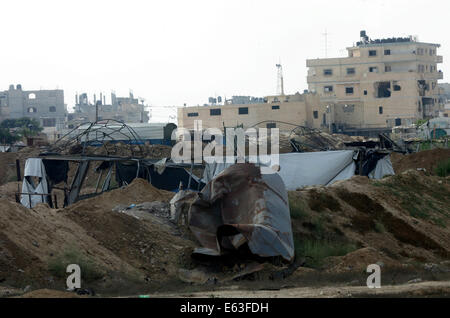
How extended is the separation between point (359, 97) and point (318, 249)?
60.1 metres

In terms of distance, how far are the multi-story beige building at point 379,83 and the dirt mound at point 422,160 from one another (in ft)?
129

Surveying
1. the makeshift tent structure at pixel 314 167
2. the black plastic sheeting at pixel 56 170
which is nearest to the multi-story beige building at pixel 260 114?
the black plastic sheeting at pixel 56 170

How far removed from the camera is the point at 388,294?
27.9 feet

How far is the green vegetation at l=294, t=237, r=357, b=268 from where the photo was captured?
12.6 metres

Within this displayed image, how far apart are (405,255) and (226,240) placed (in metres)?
4.01

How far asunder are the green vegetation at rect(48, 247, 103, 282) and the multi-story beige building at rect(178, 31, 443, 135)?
51.5 metres

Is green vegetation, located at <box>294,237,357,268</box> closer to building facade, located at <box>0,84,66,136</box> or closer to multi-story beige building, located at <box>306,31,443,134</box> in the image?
multi-story beige building, located at <box>306,31,443,134</box>

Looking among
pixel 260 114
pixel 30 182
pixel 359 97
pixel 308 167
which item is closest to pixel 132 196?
pixel 30 182

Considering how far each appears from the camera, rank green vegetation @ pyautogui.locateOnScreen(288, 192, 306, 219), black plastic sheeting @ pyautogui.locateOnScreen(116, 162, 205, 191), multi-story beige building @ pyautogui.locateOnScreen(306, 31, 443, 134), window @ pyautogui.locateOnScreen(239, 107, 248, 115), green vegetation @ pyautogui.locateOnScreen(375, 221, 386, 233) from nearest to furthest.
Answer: green vegetation @ pyautogui.locateOnScreen(288, 192, 306, 219) → green vegetation @ pyautogui.locateOnScreen(375, 221, 386, 233) → black plastic sheeting @ pyautogui.locateOnScreen(116, 162, 205, 191) → window @ pyautogui.locateOnScreen(239, 107, 248, 115) → multi-story beige building @ pyautogui.locateOnScreen(306, 31, 443, 134)

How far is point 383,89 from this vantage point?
7212 centimetres

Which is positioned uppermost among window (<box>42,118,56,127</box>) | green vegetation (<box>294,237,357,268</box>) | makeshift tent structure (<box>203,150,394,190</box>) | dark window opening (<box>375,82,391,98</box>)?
dark window opening (<box>375,82,391,98</box>)

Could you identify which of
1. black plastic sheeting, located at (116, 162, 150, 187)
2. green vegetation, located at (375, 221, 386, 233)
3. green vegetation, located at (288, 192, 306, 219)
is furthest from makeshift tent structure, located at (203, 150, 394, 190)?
green vegetation, located at (375, 221, 386, 233)

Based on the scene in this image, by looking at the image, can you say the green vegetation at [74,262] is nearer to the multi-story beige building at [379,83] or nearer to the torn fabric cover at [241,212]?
the torn fabric cover at [241,212]
